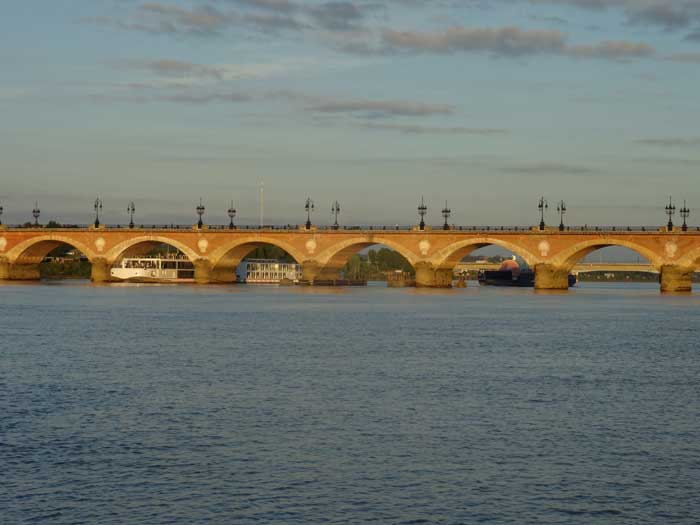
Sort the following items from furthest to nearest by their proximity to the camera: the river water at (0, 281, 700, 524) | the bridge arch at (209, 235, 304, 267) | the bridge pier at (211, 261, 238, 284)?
the bridge pier at (211, 261, 238, 284)
the bridge arch at (209, 235, 304, 267)
the river water at (0, 281, 700, 524)

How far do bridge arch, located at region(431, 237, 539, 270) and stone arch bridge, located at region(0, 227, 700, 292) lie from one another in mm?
129

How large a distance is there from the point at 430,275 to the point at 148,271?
48641mm

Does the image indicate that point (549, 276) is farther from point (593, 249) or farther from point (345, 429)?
point (345, 429)

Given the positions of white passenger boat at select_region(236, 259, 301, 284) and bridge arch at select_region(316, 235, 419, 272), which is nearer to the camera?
bridge arch at select_region(316, 235, 419, 272)

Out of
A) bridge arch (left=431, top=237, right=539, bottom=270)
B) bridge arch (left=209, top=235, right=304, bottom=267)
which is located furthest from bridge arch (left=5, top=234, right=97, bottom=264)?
bridge arch (left=431, top=237, right=539, bottom=270)

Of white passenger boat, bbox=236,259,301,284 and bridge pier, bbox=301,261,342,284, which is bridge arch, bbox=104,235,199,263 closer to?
bridge pier, bbox=301,261,342,284

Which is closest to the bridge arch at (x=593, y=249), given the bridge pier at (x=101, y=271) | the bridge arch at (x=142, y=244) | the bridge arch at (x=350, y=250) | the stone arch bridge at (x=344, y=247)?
the stone arch bridge at (x=344, y=247)

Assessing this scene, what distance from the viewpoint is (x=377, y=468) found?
26.8m

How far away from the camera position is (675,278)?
133 m

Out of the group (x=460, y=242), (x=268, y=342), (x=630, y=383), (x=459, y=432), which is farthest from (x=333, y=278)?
(x=459, y=432)

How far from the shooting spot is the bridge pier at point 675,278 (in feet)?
429

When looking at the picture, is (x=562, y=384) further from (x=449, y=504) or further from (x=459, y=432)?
(x=449, y=504)

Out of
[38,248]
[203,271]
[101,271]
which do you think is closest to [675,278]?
[203,271]

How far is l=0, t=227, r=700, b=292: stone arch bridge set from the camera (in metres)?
131
